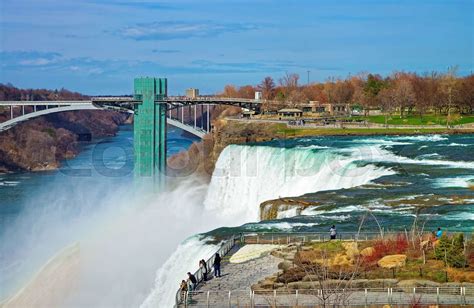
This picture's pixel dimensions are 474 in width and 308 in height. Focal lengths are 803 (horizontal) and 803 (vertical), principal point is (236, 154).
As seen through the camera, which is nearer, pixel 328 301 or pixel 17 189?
pixel 328 301

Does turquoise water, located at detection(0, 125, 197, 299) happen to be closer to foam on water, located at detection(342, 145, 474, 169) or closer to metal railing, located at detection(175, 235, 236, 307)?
metal railing, located at detection(175, 235, 236, 307)

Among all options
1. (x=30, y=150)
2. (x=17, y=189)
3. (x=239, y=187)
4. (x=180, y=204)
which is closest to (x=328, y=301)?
(x=239, y=187)

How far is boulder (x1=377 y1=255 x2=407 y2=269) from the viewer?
16953mm

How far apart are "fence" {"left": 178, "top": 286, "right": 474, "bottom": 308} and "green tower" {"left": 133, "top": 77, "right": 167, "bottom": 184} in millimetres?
35583

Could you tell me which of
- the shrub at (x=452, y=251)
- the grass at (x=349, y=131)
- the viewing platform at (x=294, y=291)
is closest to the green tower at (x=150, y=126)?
the grass at (x=349, y=131)

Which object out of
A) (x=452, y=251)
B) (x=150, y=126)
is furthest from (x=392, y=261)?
(x=150, y=126)

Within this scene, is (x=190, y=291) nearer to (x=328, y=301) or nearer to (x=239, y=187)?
(x=328, y=301)

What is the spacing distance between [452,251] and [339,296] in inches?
137

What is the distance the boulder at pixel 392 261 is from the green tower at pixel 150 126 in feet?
114

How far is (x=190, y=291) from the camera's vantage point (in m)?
A: 16.2

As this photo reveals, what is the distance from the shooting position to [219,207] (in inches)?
1463

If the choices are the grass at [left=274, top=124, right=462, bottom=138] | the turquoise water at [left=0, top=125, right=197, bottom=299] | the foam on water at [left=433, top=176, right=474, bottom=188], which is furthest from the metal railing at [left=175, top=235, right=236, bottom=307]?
the grass at [left=274, top=124, right=462, bottom=138]

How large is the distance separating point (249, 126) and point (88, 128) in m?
61.4

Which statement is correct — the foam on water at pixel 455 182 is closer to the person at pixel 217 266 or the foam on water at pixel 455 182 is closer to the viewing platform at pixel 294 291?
the viewing platform at pixel 294 291
